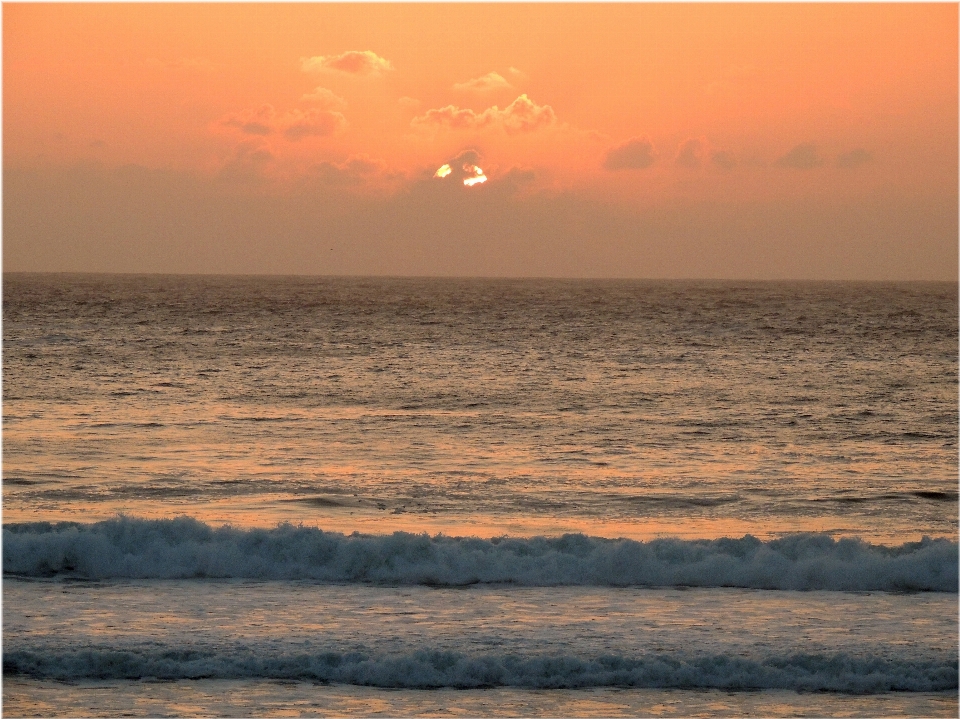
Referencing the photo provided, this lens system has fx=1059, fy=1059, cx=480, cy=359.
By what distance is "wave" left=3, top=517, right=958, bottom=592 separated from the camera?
1370 cm

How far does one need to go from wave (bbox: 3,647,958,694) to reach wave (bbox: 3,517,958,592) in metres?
3.23

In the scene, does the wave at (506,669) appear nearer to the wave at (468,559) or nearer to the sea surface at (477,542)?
the sea surface at (477,542)

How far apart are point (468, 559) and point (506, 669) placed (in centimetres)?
395

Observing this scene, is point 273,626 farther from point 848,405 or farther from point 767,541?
point 848,405

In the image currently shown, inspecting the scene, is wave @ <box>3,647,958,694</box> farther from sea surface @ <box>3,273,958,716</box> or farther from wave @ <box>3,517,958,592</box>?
wave @ <box>3,517,958,592</box>

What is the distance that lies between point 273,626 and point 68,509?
7.46 metres

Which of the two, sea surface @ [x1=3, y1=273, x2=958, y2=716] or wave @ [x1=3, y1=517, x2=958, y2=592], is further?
→ wave @ [x1=3, y1=517, x2=958, y2=592]

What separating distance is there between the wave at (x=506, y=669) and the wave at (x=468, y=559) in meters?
3.23

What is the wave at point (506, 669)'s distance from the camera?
33.0 ft

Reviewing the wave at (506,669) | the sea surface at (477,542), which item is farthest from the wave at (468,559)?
the wave at (506,669)

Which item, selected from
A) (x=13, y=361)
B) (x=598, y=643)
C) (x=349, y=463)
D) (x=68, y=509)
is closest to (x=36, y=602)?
(x=68, y=509)

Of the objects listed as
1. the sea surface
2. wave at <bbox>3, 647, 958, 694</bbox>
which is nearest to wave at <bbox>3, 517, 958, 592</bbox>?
the sea surface

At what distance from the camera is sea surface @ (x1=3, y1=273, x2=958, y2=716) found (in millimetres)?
10062

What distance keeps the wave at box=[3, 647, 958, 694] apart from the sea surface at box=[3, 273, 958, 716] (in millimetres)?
27
